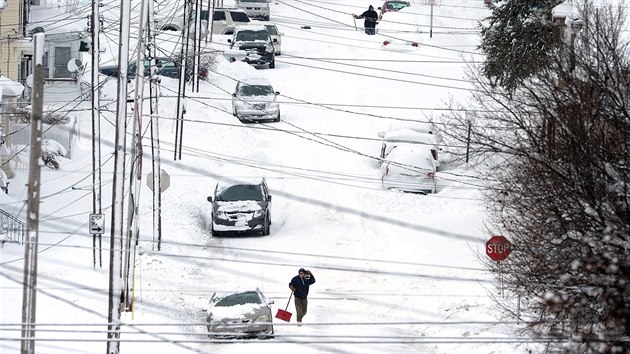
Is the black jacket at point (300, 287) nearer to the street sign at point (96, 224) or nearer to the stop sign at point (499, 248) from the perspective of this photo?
the street sign at point (96, 224)

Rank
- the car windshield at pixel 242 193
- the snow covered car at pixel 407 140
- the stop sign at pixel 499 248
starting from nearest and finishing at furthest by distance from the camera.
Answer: the stop sign at pixel 499 248, the car windshield at pixel 242 193, the snow covered car at pixel 407 140

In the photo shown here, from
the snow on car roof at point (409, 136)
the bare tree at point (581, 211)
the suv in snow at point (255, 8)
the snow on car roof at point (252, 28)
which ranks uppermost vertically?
the bare tree at point (581, 211)

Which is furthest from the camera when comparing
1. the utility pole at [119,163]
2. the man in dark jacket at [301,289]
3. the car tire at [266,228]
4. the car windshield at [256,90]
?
the car windshield at [256,90]

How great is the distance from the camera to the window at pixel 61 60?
5109 centimetres

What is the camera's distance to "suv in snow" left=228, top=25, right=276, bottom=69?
54.8 metres

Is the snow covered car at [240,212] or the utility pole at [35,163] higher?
the utility pole at [35,163]

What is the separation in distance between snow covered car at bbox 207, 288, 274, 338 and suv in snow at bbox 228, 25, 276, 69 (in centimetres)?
2812

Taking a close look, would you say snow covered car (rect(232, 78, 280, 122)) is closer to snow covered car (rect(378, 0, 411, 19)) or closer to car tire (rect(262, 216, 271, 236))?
car tire (rect(262, 216, 271, 236))

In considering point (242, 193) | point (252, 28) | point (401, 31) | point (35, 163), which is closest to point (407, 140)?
point (242, 193)

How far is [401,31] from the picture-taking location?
65.8m

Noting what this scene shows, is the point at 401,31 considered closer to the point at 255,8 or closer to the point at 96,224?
the point at 255,8

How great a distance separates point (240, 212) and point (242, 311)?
7577 mm

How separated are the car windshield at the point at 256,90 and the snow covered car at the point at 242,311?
732 inches

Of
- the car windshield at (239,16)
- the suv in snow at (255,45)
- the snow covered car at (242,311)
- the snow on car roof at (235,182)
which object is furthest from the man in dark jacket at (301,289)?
the car windshield at (239,16)
